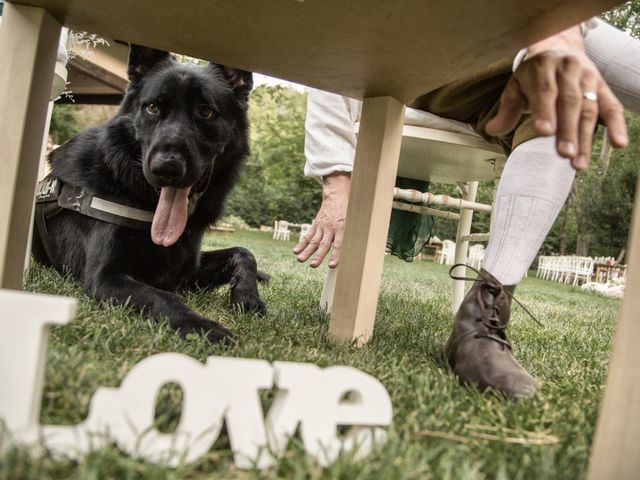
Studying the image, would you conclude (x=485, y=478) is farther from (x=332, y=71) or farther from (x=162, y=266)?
(x=162, y=266)

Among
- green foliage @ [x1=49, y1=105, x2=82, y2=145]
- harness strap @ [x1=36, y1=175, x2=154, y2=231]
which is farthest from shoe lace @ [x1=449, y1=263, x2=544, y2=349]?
green foliage @ [x1=49, y1=105, x2=82, y2=145]

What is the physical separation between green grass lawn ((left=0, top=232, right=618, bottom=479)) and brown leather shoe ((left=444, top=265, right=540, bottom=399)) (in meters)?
0.05

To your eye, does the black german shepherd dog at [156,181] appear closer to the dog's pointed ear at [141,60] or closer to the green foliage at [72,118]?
the dog's pointed ear at [141,60]

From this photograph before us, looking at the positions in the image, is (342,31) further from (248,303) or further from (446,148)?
(446,148)

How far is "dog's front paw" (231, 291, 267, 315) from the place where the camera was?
222cm

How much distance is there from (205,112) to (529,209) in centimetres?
137

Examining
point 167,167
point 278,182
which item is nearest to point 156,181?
point 167,167

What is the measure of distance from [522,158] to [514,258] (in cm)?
32

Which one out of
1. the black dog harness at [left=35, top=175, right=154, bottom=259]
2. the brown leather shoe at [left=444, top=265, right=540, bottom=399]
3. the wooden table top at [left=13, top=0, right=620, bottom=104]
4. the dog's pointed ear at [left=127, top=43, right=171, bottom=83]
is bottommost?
the brown leather shoe at [left=444, top=265, right=540, bottom=399]

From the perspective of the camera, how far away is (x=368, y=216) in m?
1.64

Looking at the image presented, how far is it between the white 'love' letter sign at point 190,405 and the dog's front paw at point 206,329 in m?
0.73

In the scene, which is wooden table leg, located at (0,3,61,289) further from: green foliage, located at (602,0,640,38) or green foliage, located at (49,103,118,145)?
green foliage, located at (49,103,118,145)

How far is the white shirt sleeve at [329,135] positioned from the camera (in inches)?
88.6

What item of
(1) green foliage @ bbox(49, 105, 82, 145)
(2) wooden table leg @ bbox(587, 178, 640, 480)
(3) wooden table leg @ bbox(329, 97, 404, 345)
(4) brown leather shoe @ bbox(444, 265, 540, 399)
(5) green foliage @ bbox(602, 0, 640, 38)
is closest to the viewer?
(2) wooden table leg @ bbox(587, 178, 640, 480)
